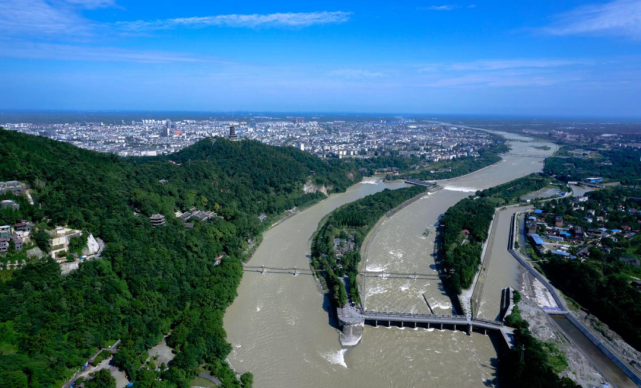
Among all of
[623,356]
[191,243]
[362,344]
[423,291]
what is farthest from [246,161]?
[623,356]

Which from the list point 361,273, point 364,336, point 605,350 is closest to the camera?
point 605,350

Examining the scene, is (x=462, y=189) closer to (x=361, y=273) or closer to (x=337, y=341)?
(x=361, y=273)

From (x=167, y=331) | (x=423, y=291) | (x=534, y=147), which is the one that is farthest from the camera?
(x=534, y=147)

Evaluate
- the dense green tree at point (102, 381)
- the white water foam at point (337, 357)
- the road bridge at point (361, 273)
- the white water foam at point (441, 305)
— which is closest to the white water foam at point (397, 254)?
the road bridge at point (361, 273)

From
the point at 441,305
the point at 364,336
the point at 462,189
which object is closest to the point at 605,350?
the point at 441,305

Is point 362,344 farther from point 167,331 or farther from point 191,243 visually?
point 191,243

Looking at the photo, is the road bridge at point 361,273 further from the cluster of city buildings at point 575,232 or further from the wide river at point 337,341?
the cluster of city buildings at point 575,232
